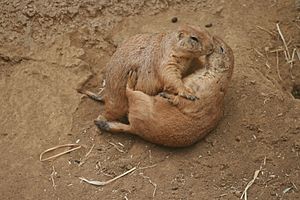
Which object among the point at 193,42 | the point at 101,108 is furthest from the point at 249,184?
the point at 101,108

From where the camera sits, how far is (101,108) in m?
5.18

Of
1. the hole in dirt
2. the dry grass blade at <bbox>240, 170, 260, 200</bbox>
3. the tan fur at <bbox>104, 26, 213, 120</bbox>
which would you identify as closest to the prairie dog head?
the tan fur at <bbox>104, 26, 213, 120</bbox>

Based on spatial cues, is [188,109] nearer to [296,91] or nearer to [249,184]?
[249,184]

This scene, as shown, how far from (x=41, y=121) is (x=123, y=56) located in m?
0.74

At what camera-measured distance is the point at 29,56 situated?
5445 mm

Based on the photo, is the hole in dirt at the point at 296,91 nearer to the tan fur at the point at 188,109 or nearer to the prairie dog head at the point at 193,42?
the tan fur at the point at 188,109

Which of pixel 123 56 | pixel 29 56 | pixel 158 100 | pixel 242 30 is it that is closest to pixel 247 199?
pixel 158 100

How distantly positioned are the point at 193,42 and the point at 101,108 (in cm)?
91

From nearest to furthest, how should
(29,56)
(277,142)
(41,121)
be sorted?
1. (277,142)
2. (41,121)
3. (29,56)

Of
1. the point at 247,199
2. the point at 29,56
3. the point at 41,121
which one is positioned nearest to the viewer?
the point at 247,199

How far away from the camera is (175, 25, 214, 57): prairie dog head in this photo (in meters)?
4.63

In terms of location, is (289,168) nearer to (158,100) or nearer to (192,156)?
(192,156)

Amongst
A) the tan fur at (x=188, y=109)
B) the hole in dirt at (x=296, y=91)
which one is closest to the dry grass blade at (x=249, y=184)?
the tan fur at (x=188, y=109)

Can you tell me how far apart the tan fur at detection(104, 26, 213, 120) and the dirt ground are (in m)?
0.29
